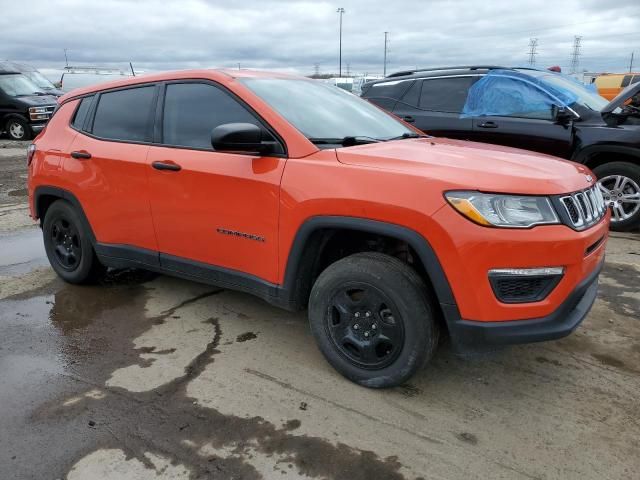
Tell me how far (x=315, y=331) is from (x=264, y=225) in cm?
67

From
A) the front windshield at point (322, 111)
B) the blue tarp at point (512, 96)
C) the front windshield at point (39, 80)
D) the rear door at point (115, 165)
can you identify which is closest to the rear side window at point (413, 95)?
the blue tarp at point (512, 96)

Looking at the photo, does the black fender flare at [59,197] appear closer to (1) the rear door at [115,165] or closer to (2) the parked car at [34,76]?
(1) the rear door at [115,165]

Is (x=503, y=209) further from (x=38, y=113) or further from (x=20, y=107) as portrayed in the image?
(x=20, y=107)

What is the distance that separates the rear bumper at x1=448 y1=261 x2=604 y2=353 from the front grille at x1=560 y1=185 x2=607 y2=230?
0.29 m

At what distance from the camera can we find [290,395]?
9.46 ft

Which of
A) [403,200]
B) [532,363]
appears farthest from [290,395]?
[532,363]

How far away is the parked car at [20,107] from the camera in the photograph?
15.6 metres

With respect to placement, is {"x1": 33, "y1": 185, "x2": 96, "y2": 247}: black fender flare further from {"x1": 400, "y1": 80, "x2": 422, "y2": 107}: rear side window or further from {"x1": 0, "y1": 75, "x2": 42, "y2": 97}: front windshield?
{"x1": 0, "y1": 75, "x2": 42, "y2": 97}: front windshield

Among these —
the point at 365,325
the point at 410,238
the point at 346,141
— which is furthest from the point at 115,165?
the point at 410,238

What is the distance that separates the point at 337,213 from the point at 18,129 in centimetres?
1652

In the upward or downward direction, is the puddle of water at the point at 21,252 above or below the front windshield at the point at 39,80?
below

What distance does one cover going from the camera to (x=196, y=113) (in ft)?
11.5

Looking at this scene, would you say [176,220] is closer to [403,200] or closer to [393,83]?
[403,200]

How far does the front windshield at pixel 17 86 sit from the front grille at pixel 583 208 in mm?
17075
